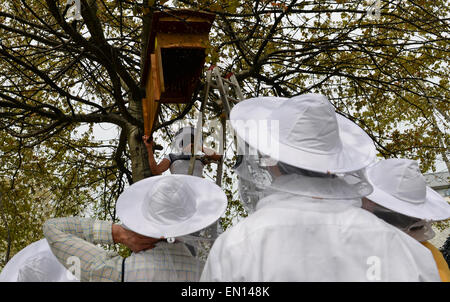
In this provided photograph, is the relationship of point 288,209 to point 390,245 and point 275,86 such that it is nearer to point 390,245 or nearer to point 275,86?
point 390,245

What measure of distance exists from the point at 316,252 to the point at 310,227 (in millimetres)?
96

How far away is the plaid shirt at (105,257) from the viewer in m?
1.99

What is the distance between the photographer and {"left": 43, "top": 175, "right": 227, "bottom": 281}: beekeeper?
79.4 inches

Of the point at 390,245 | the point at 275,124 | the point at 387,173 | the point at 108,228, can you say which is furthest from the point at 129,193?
the point at 387,173

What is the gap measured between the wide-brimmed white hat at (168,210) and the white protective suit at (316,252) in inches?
24.1

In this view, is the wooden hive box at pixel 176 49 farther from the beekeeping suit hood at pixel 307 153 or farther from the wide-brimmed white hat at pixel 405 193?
the wide-brimmed white hat at pixel 405 193

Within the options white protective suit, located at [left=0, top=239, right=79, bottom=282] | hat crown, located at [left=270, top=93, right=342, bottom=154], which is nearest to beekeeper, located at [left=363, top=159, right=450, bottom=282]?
hat crown, located at [left=270, top=93, right=342, bottom=154]

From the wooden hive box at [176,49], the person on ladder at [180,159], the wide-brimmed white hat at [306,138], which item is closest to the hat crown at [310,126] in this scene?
the wide-brimmed white hat at [306,138]

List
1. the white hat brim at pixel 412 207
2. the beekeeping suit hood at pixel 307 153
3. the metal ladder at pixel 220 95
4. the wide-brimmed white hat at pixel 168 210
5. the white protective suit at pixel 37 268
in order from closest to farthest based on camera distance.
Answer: the beekeeping suit hood at pixel 307 153, the white protective suit at pixel 37 268, the wide-brimmed white hat at pixel 168 210, the white hat brim at pixel 412 207, the metal ladder at pixel 220 95

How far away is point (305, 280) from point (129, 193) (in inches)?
51.7

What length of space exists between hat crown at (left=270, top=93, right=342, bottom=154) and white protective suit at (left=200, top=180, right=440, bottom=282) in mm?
324

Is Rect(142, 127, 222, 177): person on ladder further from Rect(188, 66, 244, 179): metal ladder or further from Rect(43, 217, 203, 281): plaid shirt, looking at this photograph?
Rect(43, 217, 203, 281): plaid shirt

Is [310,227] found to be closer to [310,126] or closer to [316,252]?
[316,252]

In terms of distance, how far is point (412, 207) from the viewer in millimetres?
2414
